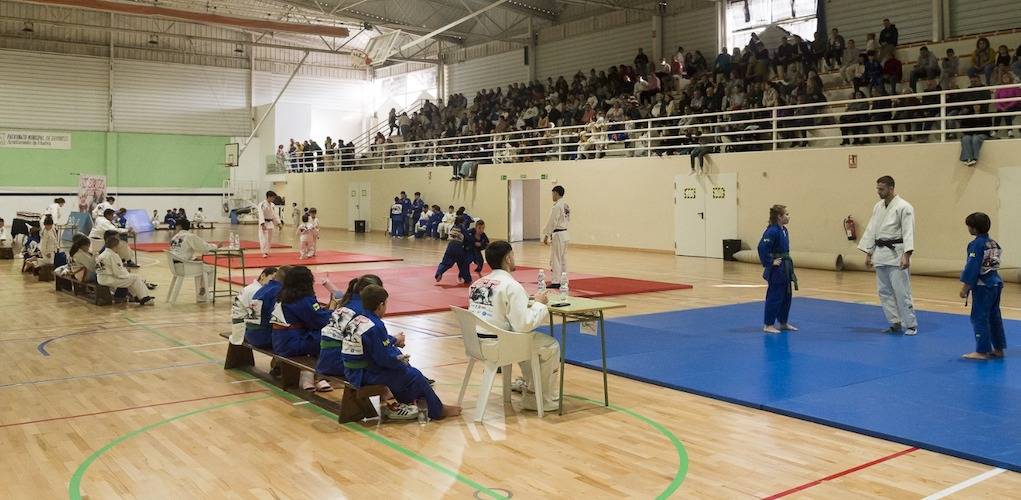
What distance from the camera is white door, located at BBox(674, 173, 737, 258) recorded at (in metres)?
19.0

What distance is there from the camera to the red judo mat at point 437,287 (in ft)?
38.3

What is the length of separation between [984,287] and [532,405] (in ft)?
13.7

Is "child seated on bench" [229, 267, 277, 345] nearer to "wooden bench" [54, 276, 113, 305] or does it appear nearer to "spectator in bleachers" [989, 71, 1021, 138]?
"wooden bench" [54, 276, 113, 305]

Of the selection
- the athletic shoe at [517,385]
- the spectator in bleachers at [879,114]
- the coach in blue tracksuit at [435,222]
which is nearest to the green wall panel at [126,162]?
the coach in blue tracksuit at [435,222]

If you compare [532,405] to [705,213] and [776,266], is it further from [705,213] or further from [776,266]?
[705,213]

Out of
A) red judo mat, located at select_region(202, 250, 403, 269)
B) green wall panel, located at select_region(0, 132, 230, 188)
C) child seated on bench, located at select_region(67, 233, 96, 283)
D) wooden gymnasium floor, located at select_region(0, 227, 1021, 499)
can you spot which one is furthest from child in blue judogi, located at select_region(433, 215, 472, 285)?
green wall panel, located at select_region(0, 132, 230, 188)

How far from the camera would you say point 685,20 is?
85.2ft

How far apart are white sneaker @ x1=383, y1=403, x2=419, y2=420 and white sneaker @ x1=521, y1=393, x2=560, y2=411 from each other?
82cm

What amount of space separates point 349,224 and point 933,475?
99.9ft

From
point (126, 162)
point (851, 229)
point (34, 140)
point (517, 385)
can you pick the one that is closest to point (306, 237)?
point (851, 229)

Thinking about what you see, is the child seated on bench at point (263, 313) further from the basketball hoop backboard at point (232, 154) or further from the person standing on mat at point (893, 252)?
the basketball hoop backboard at point (232, 154)

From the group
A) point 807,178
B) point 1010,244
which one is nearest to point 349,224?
point 807,178

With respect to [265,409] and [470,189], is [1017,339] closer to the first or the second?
[265,409]

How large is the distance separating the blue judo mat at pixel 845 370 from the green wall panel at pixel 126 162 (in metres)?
30.4
